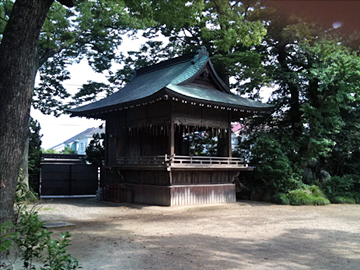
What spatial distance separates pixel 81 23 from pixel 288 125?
1529 cm

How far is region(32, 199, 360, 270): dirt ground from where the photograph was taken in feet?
22.5

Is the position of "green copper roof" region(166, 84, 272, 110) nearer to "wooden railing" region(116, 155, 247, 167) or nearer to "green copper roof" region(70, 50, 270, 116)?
"green copper roof" region(70, 50, 270, 116)

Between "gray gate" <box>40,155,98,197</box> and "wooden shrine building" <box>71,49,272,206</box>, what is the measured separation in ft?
7.98

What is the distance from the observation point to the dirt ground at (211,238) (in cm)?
686

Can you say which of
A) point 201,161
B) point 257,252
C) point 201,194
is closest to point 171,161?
point 201,161

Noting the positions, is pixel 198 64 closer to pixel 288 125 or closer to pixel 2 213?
pixel 288 125

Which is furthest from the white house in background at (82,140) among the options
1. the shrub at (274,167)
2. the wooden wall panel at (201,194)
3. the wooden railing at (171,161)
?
the wooden wall panel at (201,194)

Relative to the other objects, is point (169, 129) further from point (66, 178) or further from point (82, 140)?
point (82, 140)

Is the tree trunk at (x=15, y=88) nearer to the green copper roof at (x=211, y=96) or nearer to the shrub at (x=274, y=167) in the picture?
the green copper roof at (x=211, y=96)

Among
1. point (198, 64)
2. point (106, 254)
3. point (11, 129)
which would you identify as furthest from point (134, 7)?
point (106, 254)

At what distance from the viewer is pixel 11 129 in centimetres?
598

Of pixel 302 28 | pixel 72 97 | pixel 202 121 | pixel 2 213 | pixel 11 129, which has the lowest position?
pixel 2 213

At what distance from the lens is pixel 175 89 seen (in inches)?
623

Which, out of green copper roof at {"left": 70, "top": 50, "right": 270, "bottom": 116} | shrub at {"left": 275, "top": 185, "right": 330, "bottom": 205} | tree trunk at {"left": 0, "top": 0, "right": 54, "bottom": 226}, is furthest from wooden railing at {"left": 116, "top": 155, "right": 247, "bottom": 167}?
tree trunk at {"left": 0, "top": 0, "right": 54, "bottom": 226}
